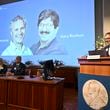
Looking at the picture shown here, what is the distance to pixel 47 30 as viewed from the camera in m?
7.21

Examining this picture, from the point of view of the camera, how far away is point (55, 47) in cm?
709

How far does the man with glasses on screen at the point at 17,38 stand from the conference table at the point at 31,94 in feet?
11.0

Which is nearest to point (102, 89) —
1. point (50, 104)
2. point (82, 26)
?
point (50, 104)

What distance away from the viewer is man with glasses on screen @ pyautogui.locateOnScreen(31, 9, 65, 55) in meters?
7.06

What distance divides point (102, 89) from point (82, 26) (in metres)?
4.80

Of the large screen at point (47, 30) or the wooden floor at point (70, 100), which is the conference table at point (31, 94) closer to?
the wooden floor at point (70, 100)

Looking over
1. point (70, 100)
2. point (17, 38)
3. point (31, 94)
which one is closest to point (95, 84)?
point (31, 94)

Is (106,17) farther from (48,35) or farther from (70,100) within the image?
(70,100)

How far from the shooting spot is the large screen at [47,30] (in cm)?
649

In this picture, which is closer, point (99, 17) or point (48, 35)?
point (99, 17)

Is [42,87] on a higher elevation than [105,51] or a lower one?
lower

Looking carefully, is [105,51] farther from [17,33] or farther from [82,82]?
[17,33]

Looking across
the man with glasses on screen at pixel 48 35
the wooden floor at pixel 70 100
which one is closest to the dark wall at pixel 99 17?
the man with glasses on screen at pixel 48 35

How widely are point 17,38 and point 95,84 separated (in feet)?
20.6
